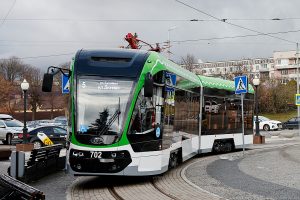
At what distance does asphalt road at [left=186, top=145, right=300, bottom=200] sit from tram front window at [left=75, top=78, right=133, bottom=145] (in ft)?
8.34

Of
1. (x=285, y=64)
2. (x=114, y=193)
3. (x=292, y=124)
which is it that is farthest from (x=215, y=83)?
(x=285, y=64)

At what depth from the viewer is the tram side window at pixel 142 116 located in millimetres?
11375

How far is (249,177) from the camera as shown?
1284 centimetres

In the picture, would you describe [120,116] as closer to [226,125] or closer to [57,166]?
[57,166]

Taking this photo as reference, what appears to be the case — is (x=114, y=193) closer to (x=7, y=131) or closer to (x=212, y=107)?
(x=212, y=107)

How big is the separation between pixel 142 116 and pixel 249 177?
11.5 feet

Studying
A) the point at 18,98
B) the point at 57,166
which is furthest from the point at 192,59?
the point at 57,166

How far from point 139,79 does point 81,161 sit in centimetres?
236

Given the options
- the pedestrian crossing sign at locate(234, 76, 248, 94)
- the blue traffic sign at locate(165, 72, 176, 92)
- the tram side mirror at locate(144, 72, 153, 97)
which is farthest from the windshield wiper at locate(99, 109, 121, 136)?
the pedestrian crossing sign at locate(234, 76, 248, 94)

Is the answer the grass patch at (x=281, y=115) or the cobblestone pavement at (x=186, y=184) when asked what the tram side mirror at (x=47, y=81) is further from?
the grass patch at (x=281, y=115)

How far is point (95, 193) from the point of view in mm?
10758

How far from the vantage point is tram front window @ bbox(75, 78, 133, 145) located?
36.5ft

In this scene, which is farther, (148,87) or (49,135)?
(49,135)

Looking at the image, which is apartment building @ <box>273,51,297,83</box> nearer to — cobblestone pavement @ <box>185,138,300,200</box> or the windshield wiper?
cobblestone pavement @ <box>185,138,300,200</box>
